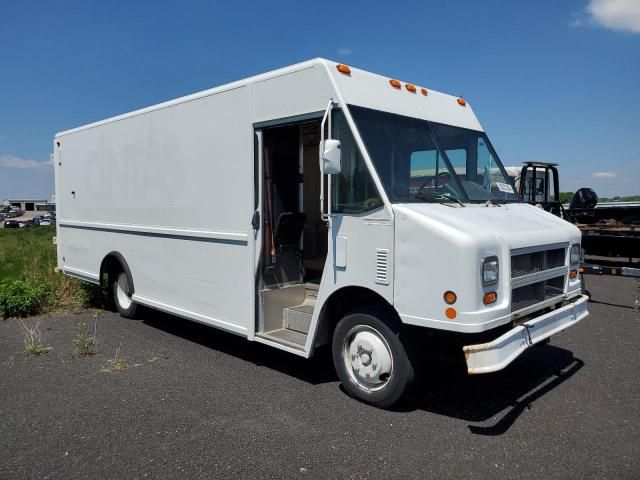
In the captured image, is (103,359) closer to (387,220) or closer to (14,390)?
(14,390)

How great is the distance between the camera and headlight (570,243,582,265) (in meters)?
5.21

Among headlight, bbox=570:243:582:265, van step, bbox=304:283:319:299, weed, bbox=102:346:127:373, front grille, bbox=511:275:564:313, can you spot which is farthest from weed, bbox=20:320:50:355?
headlight, bbox=570:243:582:265

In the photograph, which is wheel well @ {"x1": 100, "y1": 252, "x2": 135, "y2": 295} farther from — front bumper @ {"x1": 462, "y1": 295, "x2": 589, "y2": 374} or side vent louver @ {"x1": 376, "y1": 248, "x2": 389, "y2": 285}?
front bumper @ {"x1": 462, "y1": 295, "x2": 589, "y2": 374}

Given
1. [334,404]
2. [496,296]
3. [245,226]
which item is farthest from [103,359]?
[496,296]

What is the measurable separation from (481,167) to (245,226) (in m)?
2.52

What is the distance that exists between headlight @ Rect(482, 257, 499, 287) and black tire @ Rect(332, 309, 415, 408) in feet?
2.80

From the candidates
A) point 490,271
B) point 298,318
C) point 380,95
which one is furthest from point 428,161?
point 298,318

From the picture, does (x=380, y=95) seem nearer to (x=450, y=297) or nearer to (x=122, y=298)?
(x=450, y=297)

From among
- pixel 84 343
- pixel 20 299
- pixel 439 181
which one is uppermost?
pixel 439 181

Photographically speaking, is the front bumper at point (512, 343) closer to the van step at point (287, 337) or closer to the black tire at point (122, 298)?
the van step at point (287, 337)

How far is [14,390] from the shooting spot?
17.0 feet

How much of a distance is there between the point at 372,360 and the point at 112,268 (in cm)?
521

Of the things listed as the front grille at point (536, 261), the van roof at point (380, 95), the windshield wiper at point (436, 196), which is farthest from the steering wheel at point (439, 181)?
the front grille at point (536, 261)

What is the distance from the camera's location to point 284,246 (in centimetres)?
580
